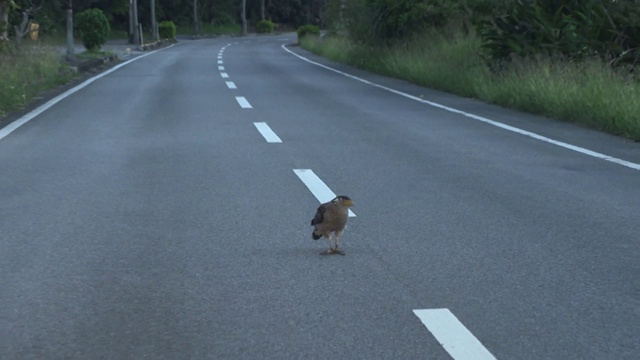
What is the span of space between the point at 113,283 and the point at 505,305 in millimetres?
2179

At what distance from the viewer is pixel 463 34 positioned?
2872 cm

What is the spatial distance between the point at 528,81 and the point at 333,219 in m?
12.0

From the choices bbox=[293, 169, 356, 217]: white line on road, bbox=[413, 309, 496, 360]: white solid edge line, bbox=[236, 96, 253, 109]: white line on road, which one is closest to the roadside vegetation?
bbox=[236, 96, 253, 109]: white line on road

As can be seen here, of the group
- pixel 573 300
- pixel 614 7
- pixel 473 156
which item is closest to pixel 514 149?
pixel 473 156

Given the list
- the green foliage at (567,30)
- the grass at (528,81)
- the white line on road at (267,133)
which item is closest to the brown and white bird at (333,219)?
the white line on road at (267,133)

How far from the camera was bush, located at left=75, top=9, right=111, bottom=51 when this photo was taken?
39.8 meters

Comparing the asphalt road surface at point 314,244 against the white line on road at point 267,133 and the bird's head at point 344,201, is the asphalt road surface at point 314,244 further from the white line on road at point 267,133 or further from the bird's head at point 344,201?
the bird's head at point 344,201

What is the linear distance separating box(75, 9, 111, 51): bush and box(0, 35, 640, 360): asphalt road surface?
26.2 metres

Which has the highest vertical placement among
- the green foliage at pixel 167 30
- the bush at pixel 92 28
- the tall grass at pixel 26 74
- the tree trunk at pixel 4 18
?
the tree trunk at pixel 4 18

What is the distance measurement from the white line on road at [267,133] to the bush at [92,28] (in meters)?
26.6

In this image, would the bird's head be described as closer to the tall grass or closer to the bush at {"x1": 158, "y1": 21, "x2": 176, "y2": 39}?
the tall grass

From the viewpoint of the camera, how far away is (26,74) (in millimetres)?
22578

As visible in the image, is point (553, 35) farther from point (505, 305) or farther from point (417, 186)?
point (505, 305)

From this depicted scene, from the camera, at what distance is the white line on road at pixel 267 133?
1278 cm
